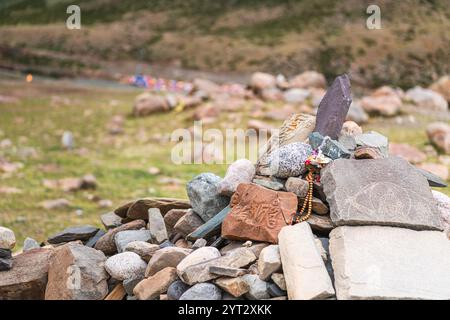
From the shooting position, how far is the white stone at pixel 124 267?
512cm

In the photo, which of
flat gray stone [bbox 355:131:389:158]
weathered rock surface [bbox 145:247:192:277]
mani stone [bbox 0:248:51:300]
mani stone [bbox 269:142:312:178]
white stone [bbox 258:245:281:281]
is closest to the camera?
white stone [bbox 258:245:281:281]

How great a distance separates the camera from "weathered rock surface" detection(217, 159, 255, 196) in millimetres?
5616

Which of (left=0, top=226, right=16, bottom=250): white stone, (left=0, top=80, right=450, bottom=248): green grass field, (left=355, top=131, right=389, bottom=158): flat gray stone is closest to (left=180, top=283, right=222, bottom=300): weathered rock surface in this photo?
(left=0, top=226, right=16, bottom=250): white stone

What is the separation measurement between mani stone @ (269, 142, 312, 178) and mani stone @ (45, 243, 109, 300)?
183cm

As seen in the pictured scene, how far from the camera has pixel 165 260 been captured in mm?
5039

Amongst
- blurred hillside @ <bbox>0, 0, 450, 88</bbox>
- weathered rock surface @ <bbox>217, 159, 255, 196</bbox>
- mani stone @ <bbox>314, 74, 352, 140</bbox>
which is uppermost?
blurred hillside @ <bbox>0, 0, 450, 88</bbox>

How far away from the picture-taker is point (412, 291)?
13.9ft

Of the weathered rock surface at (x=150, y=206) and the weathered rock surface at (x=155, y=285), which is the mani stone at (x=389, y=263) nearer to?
the weathered rock surface at (x=155, y=285)

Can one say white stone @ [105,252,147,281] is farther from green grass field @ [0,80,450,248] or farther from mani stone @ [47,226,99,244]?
green grass field @ [0,80,450,248]

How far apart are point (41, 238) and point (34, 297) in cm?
365

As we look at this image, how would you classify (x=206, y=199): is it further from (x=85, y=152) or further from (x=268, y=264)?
(x=85, y=152)

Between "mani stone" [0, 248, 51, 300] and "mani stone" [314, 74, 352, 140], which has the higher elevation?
"mani stone" [314, 74, 352, 140]

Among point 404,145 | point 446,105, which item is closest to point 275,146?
point 404,145

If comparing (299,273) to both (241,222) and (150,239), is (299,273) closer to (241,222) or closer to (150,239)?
(241,222)
